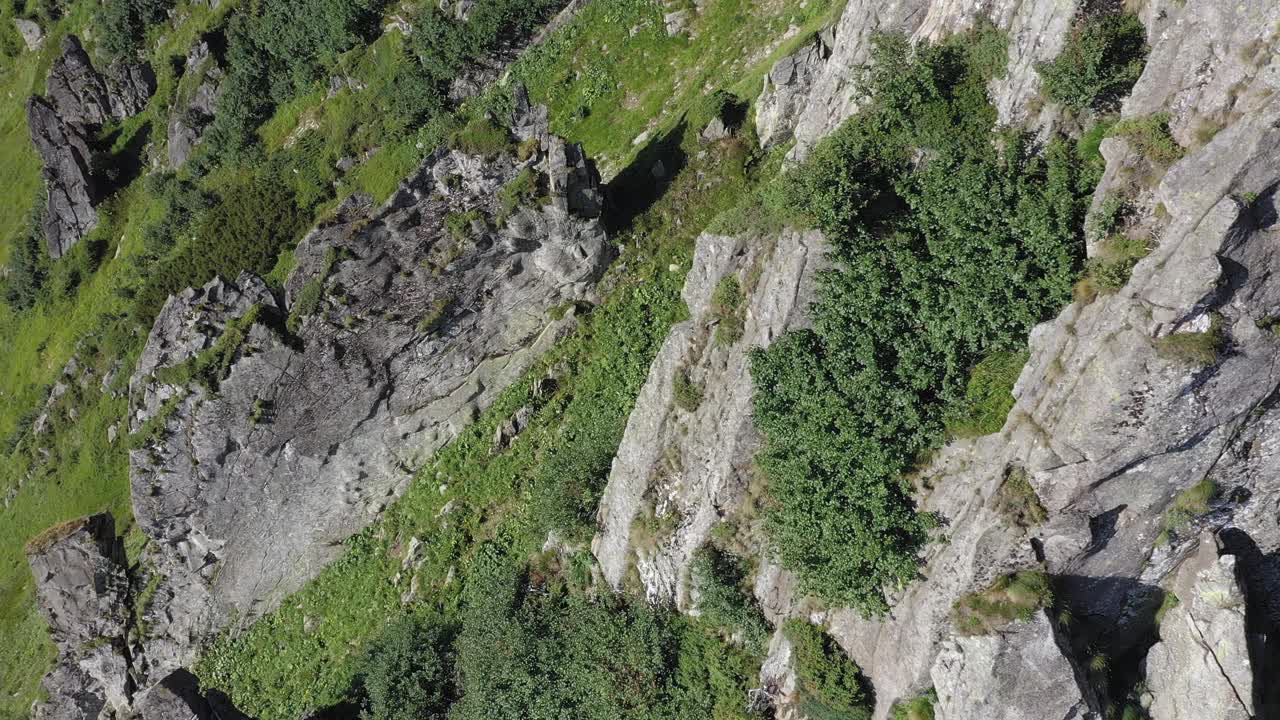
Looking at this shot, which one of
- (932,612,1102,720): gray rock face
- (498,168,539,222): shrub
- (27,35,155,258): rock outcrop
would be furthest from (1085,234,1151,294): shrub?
(27,35,155,258): rock outcrop

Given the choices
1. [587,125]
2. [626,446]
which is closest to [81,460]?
[587,125]

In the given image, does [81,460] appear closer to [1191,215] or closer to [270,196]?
[270,196]

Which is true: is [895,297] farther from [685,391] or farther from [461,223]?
[461,223]

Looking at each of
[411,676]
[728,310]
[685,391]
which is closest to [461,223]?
[685,391]

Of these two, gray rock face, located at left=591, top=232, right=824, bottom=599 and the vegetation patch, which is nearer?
the vegetation patch

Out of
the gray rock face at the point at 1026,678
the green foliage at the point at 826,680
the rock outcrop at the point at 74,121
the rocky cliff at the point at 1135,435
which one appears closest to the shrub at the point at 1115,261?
the rocky cliff at the point at 1135,435

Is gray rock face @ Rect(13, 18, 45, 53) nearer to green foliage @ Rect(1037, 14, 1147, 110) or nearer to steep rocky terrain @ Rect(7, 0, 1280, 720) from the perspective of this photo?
steep rocky terrain @ Rect(7, 0, 1280, 720)
